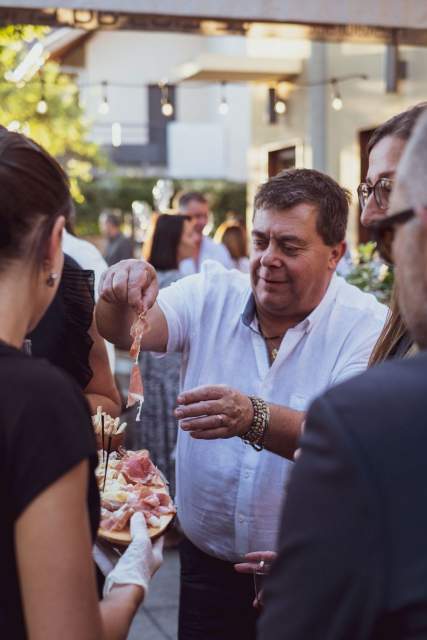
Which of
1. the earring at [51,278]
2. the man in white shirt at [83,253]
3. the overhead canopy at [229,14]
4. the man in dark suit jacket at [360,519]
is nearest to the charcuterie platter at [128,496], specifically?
the earring at [51,278]

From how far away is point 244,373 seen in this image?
9.95 ft

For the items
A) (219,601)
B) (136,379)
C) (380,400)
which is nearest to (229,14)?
(136,379)

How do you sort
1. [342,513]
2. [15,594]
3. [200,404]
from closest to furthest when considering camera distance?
1. [342,513]
2. [15,594]
3. [200,404]

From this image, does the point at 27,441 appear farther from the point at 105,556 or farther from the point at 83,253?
the point at 83,253

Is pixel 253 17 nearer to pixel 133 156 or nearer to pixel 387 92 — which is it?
pixel 387 92

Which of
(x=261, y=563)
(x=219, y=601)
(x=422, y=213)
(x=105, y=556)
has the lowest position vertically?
(x=219, y=601)

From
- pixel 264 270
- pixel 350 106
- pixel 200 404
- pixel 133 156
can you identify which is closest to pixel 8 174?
pixel 200 404

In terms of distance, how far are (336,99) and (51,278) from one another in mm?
10216

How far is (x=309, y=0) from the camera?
554cm

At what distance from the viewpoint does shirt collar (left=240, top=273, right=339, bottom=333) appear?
3.01 meters

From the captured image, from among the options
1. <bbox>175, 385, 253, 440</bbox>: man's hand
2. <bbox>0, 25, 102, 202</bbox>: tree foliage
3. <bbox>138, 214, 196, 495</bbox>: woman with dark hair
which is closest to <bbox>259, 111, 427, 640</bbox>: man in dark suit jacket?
<bbox>175, 385, 253, 440</bbox>: man's hand

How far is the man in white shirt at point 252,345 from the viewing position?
2.92m

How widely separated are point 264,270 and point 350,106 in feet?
29.4

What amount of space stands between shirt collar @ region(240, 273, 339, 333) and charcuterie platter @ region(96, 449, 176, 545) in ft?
2.29
